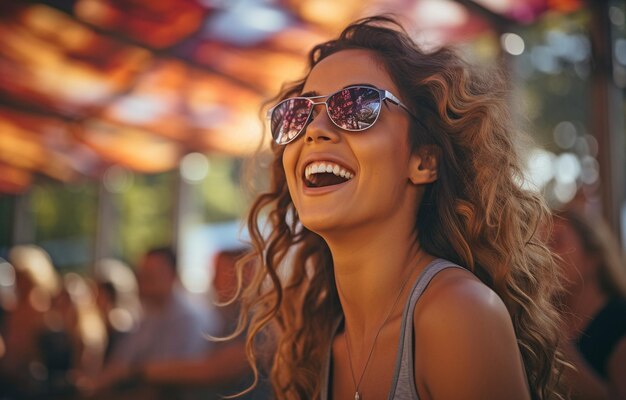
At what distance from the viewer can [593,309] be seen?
2848 millimetres

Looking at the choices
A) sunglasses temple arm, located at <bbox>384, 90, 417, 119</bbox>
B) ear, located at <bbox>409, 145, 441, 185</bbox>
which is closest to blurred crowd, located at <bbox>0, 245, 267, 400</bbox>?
ear, located at <bbox>409, 145, 441, 185</bbox>

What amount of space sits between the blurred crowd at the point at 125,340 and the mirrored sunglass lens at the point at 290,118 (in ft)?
2.44

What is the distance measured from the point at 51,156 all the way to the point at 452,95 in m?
8.97

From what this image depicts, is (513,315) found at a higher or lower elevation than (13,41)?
lower

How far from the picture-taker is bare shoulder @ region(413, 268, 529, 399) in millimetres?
1380

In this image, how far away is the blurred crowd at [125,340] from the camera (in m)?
3.97

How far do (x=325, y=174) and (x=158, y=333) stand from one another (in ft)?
Result: 11.0

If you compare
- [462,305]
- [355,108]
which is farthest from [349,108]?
[462,305]

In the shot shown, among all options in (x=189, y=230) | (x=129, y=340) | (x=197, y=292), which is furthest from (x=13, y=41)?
(x=197, y=292)

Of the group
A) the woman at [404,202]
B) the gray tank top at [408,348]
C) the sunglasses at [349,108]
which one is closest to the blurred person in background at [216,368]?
the woman at [404,202]

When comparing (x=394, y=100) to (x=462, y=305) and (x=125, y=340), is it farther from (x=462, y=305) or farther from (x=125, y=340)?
(x=125, y=340)

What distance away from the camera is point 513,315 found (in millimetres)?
1737

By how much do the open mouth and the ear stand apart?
205mm

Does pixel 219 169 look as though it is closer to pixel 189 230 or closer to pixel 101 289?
pixel 189 230
